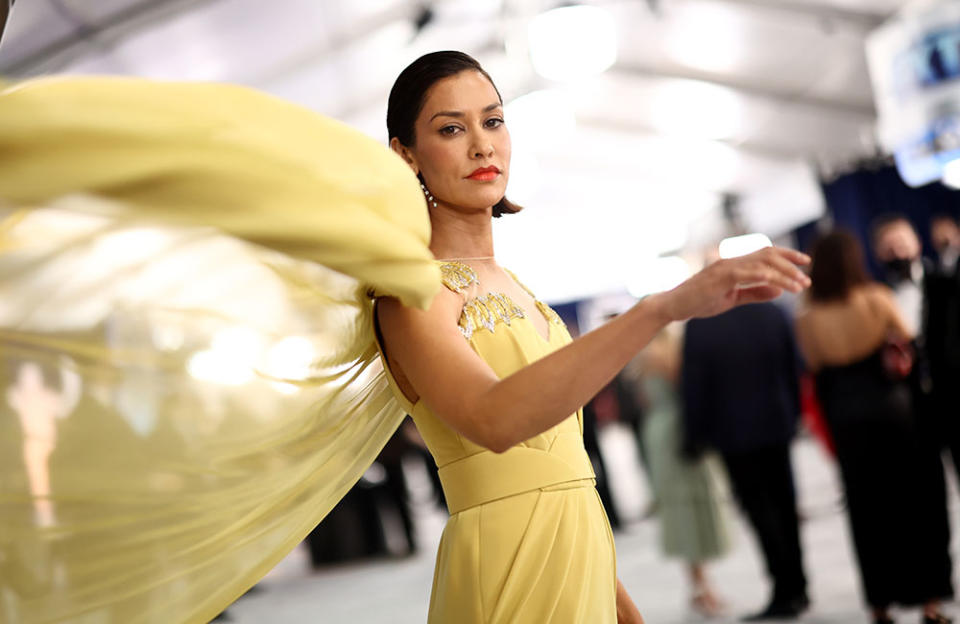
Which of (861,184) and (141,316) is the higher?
(861,184)

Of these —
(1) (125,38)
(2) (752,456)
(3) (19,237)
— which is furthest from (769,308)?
(1) (125,38)

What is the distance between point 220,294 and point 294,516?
1.14 ft

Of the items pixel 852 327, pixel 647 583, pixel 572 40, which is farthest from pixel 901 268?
pixel 572 40

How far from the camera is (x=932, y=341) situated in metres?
4.71

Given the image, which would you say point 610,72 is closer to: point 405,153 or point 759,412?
point 759,412

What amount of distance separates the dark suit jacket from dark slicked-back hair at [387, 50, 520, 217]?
3525 mm

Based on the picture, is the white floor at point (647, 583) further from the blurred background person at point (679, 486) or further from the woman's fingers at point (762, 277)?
the woman's fingers at point (762, 277)

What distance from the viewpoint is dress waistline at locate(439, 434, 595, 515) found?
1312mm

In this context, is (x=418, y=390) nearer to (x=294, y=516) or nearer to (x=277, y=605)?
(x=294, y=516)

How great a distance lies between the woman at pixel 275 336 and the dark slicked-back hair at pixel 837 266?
3178 mm

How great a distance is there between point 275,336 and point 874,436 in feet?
11.8

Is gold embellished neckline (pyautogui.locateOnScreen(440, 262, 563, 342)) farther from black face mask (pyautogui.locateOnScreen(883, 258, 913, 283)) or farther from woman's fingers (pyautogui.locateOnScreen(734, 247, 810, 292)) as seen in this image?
black face mask (pyautogui.locateOnScreen(883, 258, 913, 283))

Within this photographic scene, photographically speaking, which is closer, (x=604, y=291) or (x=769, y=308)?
(x=769, y=308)

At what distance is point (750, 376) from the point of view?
480 cm
